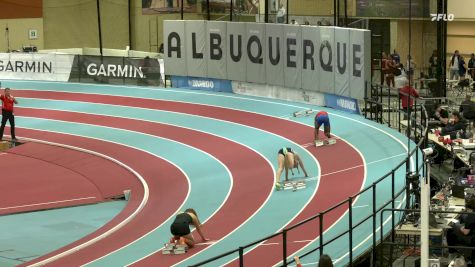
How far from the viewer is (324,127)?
26219 millimetres

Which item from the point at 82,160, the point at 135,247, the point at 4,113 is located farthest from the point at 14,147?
the point at 135,247

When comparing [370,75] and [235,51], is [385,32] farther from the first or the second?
[370,75]

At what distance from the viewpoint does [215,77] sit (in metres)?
37.5

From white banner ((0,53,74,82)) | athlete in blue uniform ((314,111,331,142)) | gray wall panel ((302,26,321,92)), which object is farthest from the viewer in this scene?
white banner ((0,53,74,82))

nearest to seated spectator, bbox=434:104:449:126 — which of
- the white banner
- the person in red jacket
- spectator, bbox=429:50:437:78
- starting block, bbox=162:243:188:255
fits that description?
spectator, bbox=429:50:437:78

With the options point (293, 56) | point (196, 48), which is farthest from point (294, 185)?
point (196, 48)

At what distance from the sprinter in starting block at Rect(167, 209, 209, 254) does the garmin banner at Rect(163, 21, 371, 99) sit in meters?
12.9

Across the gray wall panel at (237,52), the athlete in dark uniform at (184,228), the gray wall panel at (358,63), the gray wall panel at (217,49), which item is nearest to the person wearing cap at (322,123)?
the gray wall panel at (358,63)

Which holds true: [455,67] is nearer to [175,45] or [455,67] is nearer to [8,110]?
[175,45]

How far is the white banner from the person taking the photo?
137 ft

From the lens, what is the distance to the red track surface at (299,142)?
1855 centimetres

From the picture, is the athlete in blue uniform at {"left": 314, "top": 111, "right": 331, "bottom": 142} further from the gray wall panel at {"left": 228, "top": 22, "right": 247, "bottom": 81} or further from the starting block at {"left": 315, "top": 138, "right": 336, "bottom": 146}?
the gray wall panel at {"left": 228, "top": 22, "right": 247, "bottom": 81}

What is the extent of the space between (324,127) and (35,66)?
19.9m

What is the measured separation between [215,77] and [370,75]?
9.05m
